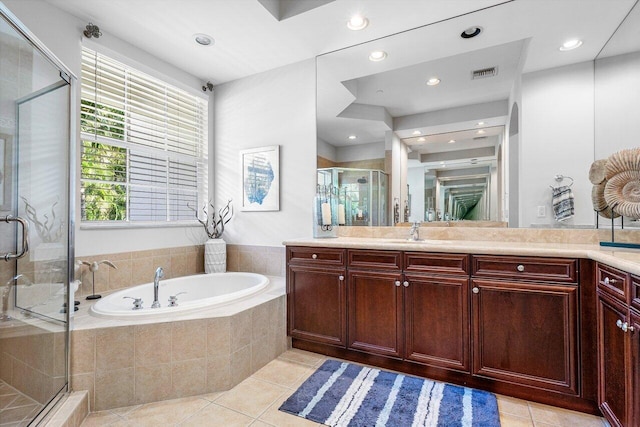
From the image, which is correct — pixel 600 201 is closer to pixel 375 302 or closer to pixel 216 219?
pixel 375 302

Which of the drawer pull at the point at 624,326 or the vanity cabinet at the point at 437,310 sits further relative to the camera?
the vanity cabinet at the point at 437,310

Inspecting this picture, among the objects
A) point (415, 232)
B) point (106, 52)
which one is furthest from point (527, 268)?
point (106, 52)

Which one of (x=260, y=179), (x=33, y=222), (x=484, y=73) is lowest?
(x=33, y=222)

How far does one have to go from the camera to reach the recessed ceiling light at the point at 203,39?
2533 millimetres

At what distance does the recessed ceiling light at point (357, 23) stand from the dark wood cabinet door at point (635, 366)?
2.31 meters

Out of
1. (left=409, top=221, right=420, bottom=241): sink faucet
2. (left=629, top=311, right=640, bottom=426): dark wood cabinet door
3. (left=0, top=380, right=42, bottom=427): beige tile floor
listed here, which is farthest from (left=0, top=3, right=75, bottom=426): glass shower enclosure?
(left=629, top=311, right=640, bottom=426): dark wood cabinet door

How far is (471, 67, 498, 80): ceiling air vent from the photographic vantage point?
231 cm

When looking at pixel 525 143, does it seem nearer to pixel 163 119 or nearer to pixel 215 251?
pixel 215 251

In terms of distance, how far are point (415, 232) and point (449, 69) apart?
4.40 ft

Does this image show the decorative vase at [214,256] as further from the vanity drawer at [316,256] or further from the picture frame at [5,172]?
the picture frame at [5,172]

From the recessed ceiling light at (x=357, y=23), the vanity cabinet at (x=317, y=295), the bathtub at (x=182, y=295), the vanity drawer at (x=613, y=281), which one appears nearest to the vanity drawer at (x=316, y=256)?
the vanity cabinet at (x=317, y=295)

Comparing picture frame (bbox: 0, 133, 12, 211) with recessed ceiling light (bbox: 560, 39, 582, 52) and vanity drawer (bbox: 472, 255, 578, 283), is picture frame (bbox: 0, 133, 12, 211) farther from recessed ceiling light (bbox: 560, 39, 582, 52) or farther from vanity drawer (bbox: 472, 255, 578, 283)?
recessed ceiling light (bbox: 560, 39, 582, 52)

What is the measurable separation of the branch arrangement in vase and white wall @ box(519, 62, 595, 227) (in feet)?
9.01

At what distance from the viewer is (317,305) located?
2391 mm
